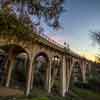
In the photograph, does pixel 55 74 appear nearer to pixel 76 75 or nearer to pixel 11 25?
pixel 76 75

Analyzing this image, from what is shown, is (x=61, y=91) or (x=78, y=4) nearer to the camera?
(x=78, y=4)

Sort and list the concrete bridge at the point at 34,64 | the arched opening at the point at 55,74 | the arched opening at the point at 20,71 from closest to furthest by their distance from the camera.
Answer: the concrete bridge at the point at 34,64, the arched opening at the point at 55,74, the arched opening at the point at 20,71

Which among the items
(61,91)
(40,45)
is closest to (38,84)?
(61,91)

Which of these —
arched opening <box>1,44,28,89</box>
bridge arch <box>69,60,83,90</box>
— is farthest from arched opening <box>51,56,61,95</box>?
arched opening <box>1,44,28,89</box>

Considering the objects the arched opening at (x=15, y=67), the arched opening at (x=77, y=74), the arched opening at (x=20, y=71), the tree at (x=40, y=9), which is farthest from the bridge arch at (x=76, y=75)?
the tree at (x=40, y=9)

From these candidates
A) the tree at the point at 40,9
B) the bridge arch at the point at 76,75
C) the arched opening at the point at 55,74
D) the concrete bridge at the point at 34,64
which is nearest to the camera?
the tree at the point at 40,9

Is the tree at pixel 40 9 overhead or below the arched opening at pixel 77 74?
overhead

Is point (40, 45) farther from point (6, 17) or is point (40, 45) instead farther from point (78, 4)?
point (6, 17)

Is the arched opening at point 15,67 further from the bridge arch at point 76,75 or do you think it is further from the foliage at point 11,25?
the foliage at point 11,25

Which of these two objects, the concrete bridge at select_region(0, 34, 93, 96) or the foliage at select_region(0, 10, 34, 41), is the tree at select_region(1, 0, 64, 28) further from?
the concrete bridge at select_region(0, 34, 93, 96)

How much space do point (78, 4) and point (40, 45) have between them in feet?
28.7

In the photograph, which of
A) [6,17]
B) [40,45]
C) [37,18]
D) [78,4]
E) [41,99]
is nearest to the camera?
[6,17]

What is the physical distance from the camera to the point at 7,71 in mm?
22422

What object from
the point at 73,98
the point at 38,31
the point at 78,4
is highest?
the point at 78,4
